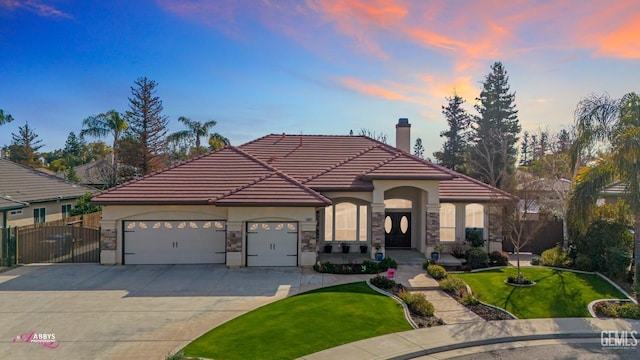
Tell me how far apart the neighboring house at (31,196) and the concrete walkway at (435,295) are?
18.4 m

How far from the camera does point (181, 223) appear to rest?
55.2 feet

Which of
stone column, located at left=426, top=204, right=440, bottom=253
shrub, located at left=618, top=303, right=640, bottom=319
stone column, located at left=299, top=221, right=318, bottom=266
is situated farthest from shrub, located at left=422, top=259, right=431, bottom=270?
shrub, located at left=618, top=303, right=640, bottom=319

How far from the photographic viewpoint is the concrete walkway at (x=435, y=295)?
10930 mm

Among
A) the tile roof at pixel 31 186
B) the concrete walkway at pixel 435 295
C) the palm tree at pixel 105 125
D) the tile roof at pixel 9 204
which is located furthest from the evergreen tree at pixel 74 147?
the concrete walkway at pixel 435 295

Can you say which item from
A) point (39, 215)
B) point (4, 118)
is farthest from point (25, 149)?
point (39, 215)

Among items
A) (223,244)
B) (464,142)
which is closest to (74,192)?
(223,244)

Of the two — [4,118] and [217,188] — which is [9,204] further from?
[4,118]

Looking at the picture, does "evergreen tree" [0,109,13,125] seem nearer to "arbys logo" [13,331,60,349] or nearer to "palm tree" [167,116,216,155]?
"palm tree" [167,116,216,155]

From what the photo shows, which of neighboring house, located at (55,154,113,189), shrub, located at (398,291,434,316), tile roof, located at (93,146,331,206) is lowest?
shrub, located at (398,291,434,316)

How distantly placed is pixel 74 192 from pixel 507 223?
2583cm

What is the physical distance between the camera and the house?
16.3 meters

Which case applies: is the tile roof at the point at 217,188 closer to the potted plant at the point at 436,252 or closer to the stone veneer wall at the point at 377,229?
the stone veneer wall at the point at 377,229

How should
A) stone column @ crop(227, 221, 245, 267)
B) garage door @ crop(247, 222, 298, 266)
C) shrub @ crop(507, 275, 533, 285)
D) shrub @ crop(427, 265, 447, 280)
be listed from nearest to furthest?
shrub @ crop(507, 275, 533, 285) → shrub @ crop(427, 265, 447, 280) → stone column @ crop(227, 221, 245, 267) → garage door @ crop(247, 222, 298, 266)

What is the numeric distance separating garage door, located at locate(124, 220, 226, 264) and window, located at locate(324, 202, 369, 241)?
5.32m
